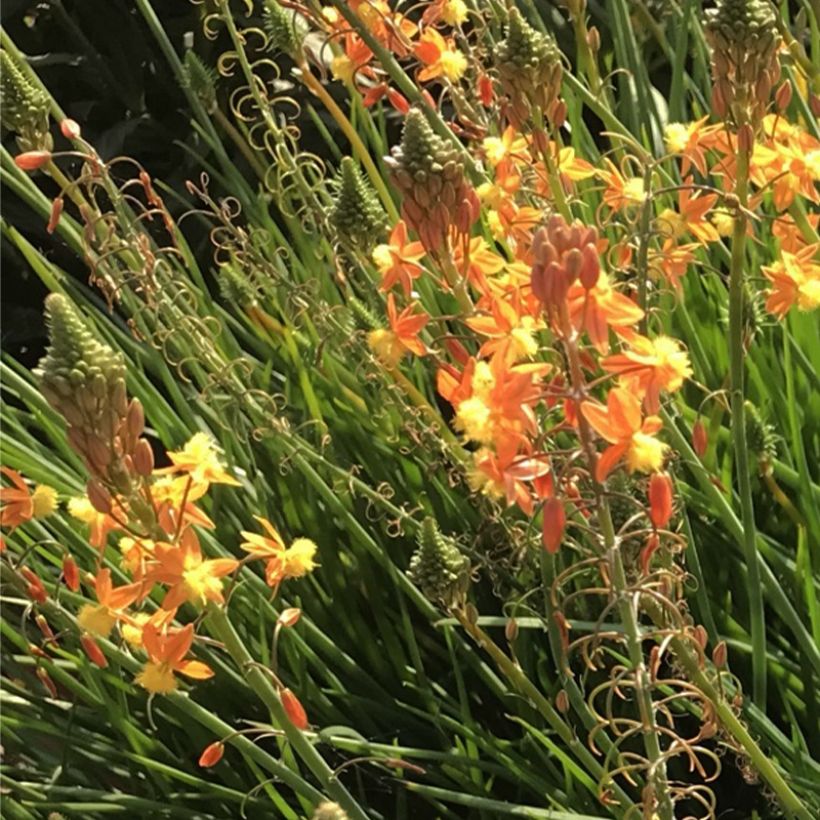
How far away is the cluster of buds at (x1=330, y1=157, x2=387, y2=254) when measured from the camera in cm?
119

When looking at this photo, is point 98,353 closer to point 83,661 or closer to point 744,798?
point 83,661

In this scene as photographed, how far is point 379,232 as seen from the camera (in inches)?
49.6

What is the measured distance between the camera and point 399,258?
1.02 meters

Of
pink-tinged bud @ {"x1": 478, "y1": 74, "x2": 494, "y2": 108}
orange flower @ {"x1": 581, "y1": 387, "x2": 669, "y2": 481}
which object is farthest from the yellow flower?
pink-tinged bud @ {"x1": 478, "y1": 74, "x2": 494, "y2": 108}

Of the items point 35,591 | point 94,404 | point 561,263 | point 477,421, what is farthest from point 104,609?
point 561,263

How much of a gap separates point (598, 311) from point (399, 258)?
0.32 meters

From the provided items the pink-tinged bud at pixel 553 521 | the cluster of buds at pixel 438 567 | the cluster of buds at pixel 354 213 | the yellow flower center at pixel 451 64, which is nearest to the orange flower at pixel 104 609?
the cluster of buds at pixel 438 567

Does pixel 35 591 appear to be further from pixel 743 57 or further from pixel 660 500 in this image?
pixel 743 57

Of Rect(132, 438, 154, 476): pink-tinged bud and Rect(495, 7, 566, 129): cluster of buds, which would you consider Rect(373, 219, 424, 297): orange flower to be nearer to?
Rect(495, 7, 566, 129): cluster of buds

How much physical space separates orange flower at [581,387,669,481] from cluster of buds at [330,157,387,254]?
0.52 m

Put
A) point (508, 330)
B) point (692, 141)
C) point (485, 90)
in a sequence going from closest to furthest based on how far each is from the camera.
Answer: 1. point (508, 330)
2. point (692, 141)
3. point (485, 90)

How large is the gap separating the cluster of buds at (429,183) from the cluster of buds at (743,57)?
0.23 m

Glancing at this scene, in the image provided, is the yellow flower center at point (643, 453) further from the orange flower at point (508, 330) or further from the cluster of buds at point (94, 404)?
the cluster of buds at point (94, 404)

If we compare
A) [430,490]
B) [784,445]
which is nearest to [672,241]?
[784,445]
